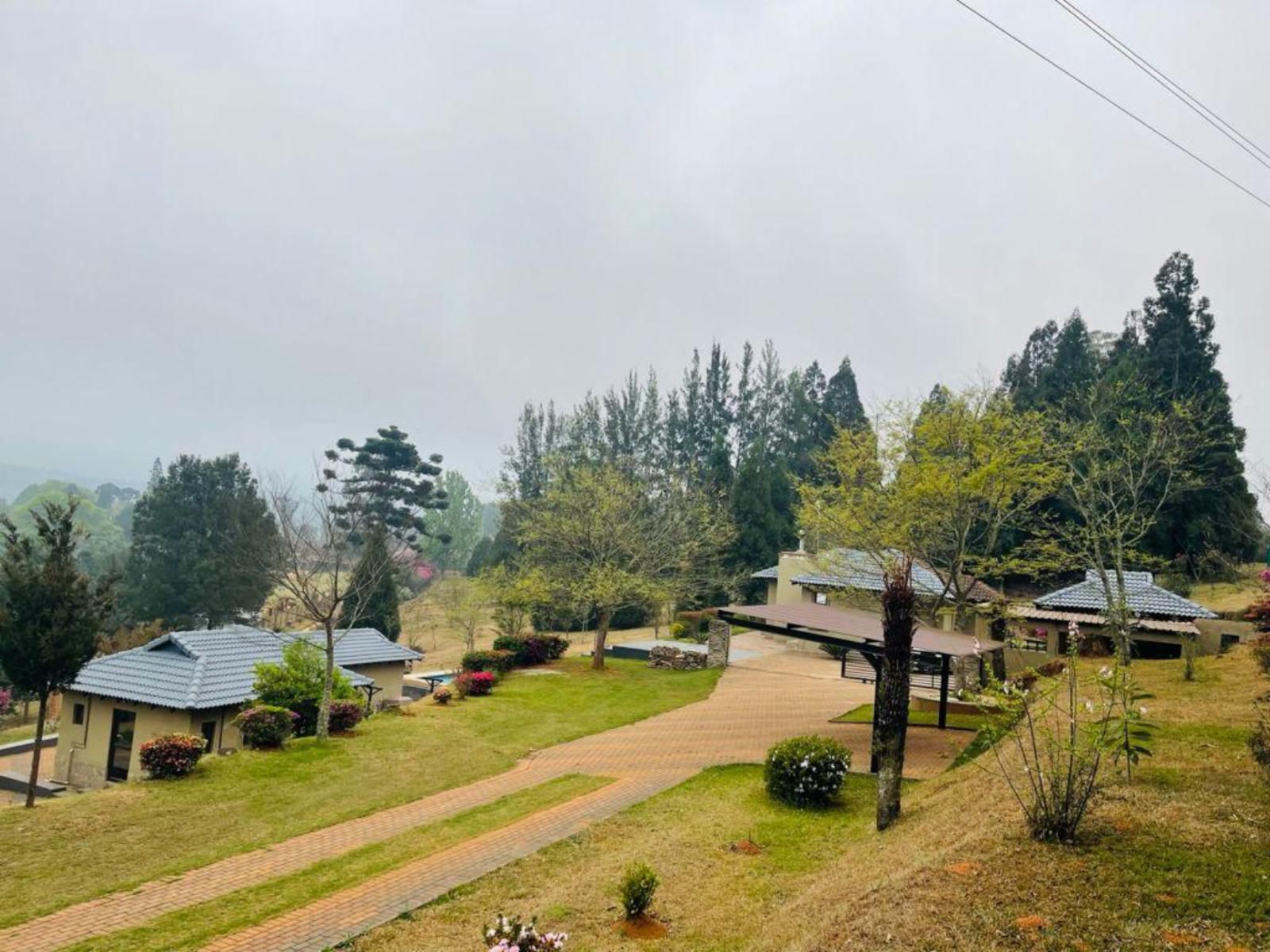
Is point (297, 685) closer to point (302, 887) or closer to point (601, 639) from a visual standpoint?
point (302, 887)

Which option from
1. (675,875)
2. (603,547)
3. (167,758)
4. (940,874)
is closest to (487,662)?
(603,547)

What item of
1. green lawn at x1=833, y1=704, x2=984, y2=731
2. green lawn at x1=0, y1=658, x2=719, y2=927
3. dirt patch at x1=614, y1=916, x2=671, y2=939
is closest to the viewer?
dirt patch at x1=614, y1=916, x2=671, y2=939

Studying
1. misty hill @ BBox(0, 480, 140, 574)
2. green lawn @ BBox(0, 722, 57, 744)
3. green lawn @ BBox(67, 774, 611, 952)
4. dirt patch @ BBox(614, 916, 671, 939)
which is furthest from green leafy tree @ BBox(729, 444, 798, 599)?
dirt patch @ BBox(614, 916, 671, 939)

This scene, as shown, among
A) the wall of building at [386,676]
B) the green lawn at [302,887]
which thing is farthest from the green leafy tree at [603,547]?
the green lawn at [302,887]

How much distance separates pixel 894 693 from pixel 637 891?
4.57 m

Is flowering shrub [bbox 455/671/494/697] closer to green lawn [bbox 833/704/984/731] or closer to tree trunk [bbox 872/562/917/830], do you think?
green lawn [bbox 833/704/984/731]

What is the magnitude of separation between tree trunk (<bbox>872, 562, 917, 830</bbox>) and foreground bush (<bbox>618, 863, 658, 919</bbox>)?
3950 mm

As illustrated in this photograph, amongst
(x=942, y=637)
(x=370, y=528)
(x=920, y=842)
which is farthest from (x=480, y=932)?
(x=370, y=528)

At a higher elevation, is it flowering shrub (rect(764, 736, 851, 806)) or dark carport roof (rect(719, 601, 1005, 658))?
dark carport roof (rect(719, 601, 1005, 658))

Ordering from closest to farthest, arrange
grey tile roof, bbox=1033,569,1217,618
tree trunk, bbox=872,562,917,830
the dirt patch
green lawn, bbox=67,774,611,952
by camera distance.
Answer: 1. the dirt patch
2. green lawn, bbox=67,774,611,952
3. tree trunk, bbox=872,562,917,830
4. grey tile roof, bbox=1033,569,1217,618

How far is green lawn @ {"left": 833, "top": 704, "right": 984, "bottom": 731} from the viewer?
59.0ft

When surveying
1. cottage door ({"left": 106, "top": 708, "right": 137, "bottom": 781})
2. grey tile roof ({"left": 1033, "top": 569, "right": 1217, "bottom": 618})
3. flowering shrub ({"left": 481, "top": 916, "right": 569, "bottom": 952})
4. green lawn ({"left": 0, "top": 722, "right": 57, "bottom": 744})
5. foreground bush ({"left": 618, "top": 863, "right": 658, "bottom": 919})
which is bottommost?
green lawn ({"left": 0, "top": 722, "right": 57, "bottom": 744})

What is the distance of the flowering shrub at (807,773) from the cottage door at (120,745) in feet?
55.7

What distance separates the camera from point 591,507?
29234mm
